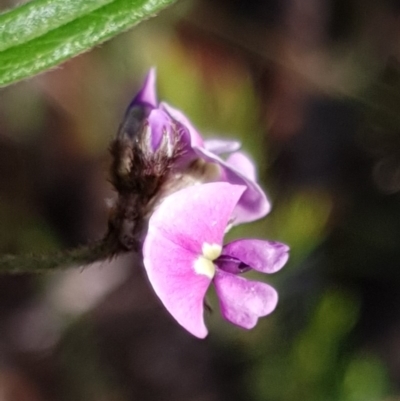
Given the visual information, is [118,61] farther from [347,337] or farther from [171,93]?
[347,337]

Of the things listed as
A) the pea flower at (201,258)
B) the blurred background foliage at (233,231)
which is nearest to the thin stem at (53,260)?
the pea flower at (201,258)

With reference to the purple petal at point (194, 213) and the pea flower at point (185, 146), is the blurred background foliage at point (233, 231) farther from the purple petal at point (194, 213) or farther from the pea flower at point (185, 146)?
the purple petal at point (194, 213)

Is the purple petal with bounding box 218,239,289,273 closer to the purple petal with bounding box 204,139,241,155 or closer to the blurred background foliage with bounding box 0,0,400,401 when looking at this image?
the purple petal with bounding box 204,139,241,155

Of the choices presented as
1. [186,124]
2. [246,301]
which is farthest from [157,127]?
[246,301]

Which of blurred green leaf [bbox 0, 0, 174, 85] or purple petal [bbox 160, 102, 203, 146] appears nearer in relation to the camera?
blurred green leaf [bbox 0, 0, 174, 85]

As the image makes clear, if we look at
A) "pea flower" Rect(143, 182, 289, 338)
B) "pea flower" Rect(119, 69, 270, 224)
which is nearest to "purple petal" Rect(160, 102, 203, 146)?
"pea flower" Rect(119, 69, 270, 224)

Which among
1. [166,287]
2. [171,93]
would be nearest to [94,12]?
[166,287]

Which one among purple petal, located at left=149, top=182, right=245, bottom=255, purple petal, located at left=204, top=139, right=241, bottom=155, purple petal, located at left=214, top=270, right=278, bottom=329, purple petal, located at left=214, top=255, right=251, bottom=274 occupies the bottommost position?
purple petal, located at left=214, top=270, right=278, bottom=329
